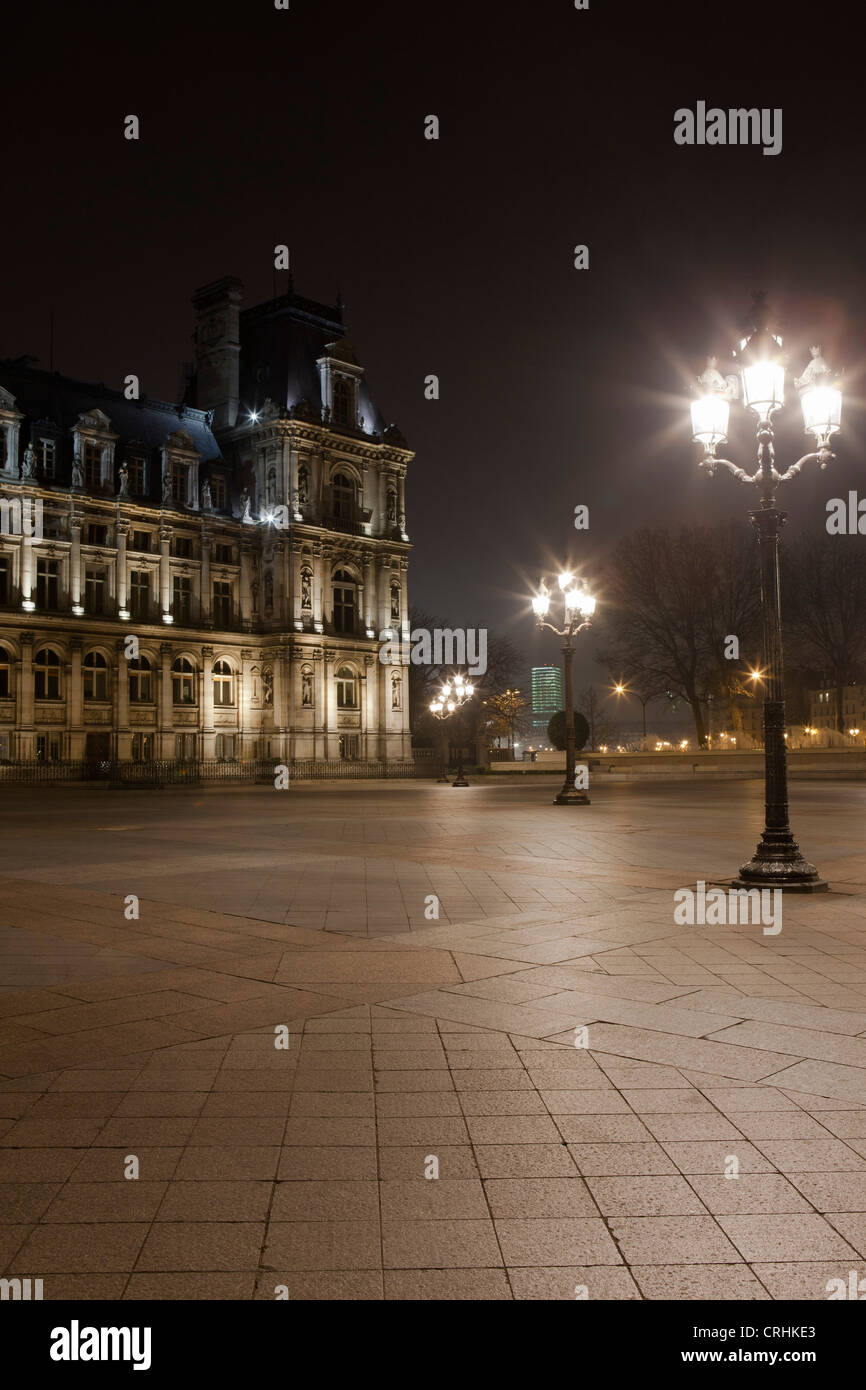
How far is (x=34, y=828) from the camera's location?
24.0 m

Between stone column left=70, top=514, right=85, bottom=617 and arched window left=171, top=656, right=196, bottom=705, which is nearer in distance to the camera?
stone column left=70, top=514, right=85, bottom=617

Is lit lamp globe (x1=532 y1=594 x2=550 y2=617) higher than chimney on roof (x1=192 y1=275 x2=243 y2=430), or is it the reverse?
chimney on roof (x1=192 y1=275 x2=243 y2=430)

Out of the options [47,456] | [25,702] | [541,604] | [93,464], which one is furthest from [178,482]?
[541,604]

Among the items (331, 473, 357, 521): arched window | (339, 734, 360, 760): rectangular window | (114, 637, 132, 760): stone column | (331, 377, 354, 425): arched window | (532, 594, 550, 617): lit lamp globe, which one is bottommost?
(339, 734, 360, 760): rectangular window

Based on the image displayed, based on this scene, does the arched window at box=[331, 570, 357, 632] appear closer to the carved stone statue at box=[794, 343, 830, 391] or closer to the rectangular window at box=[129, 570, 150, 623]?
the rectangular window at box=[129, 570, 150, 623]

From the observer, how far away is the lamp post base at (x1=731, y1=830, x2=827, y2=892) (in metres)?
12.5

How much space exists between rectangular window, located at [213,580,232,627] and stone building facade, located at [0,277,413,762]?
0.13 metres

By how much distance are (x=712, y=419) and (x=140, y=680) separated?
49.6 metres

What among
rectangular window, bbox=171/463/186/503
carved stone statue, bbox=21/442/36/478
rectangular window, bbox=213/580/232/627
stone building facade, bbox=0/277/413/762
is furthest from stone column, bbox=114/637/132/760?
rectangular window, bbox=171/463/186/503

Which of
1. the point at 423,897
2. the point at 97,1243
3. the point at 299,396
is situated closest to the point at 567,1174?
the point at 97,1243

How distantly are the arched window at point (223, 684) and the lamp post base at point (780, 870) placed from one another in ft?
174

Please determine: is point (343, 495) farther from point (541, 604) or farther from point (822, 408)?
point (822, 408)

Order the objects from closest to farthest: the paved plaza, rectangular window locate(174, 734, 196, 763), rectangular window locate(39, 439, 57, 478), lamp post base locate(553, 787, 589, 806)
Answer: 1. the paved plaza
2. lamp post base locate(553, 787, 589, 806)
3. rectangular window locate(39, 439, 57, 478)
4. rectangular window locate(174, 734, 196, 763)
